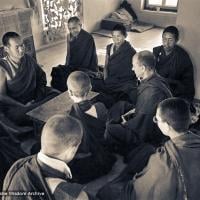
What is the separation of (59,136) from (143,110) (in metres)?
1.51

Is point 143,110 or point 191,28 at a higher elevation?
point 191,28

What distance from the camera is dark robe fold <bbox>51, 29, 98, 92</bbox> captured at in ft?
16.0

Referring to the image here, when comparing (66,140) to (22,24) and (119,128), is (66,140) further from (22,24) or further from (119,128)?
(22,24)

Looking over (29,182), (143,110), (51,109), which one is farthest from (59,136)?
(51,109)

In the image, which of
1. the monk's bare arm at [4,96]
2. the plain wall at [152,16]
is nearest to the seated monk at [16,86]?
the monk's bare arm at [4,96]

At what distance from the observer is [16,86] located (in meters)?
3.76

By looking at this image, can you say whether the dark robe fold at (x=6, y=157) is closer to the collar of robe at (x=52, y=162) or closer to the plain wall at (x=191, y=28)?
the collar of robe at (x=52, y=162)

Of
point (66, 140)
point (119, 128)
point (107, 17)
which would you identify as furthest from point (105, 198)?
point (107, 17)

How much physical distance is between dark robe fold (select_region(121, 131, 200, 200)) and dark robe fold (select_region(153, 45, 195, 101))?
2.37 metres

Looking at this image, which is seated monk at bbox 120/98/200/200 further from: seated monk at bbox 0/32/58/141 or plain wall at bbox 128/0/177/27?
plain wall at bbox 128/0/177/27

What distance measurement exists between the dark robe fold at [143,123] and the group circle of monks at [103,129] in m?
0.01

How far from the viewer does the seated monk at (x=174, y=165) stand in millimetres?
1912

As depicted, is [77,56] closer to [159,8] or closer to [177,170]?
[177,170]

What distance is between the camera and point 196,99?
4559mm
